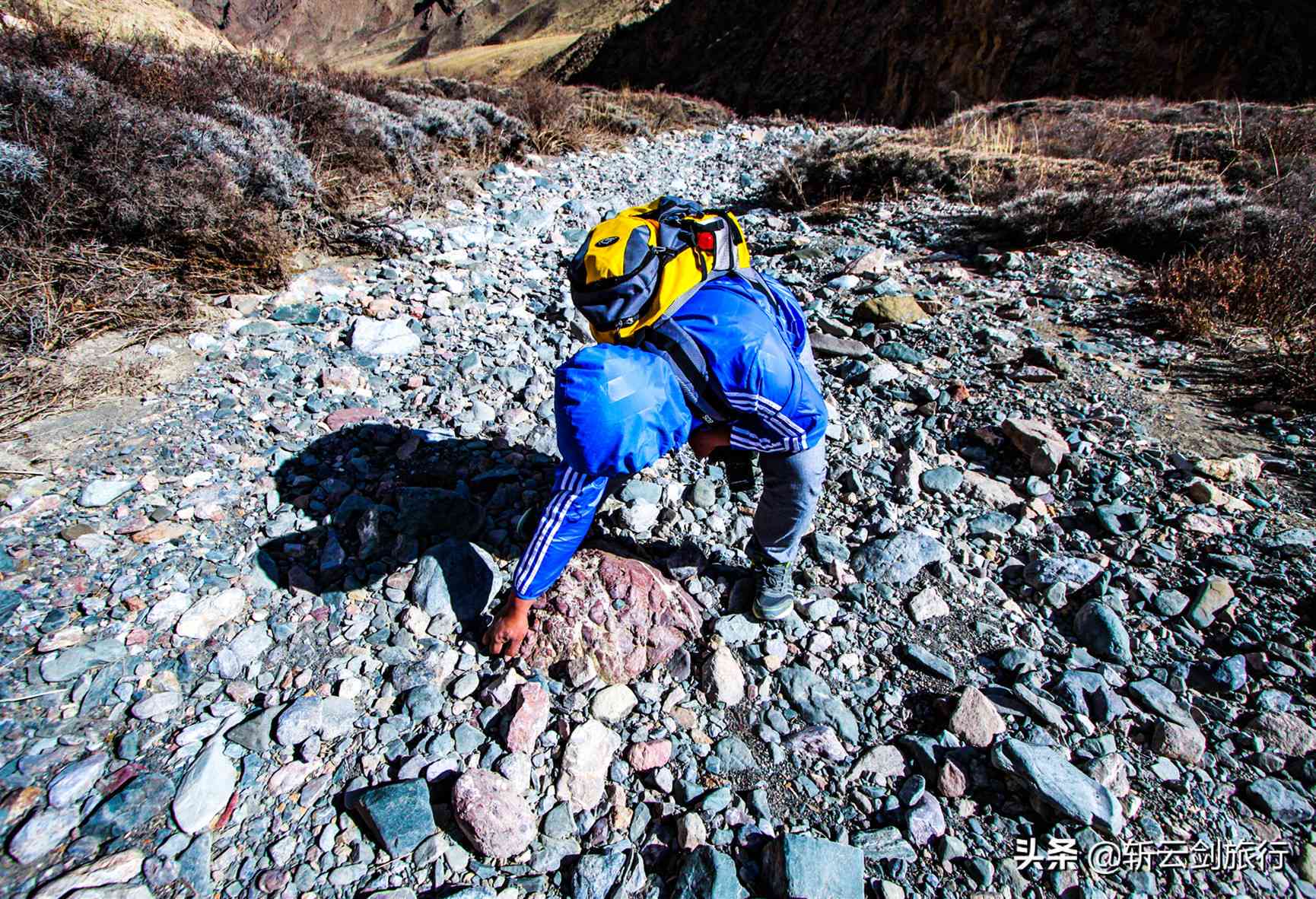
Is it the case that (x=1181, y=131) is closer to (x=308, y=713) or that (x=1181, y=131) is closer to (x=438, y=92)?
(x=438, y=92)

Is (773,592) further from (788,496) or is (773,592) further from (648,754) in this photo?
(648,754)

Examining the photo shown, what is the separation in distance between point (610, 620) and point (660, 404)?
2.92 ft

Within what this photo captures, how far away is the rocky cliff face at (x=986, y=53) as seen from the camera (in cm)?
1717

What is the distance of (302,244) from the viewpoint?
449 centimetres

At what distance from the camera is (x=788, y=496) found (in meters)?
2.24

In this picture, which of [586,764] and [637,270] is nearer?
[637,270]

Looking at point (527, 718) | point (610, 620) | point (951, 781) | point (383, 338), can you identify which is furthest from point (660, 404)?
point (383, 338)

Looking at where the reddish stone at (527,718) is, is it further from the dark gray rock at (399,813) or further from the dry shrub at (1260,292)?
the dry shrub at (1260,292)

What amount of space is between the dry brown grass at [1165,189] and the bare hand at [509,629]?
163 inches

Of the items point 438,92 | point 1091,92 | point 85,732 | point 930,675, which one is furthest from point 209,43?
point 1091,92

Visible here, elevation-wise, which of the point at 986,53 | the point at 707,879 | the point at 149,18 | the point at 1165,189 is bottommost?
the point at 707,879

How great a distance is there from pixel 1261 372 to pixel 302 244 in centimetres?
590

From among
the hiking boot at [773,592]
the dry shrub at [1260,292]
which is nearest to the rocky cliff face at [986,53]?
the dry shrub at [1260,292]

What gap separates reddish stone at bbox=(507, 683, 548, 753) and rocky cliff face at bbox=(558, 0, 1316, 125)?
1888cm
